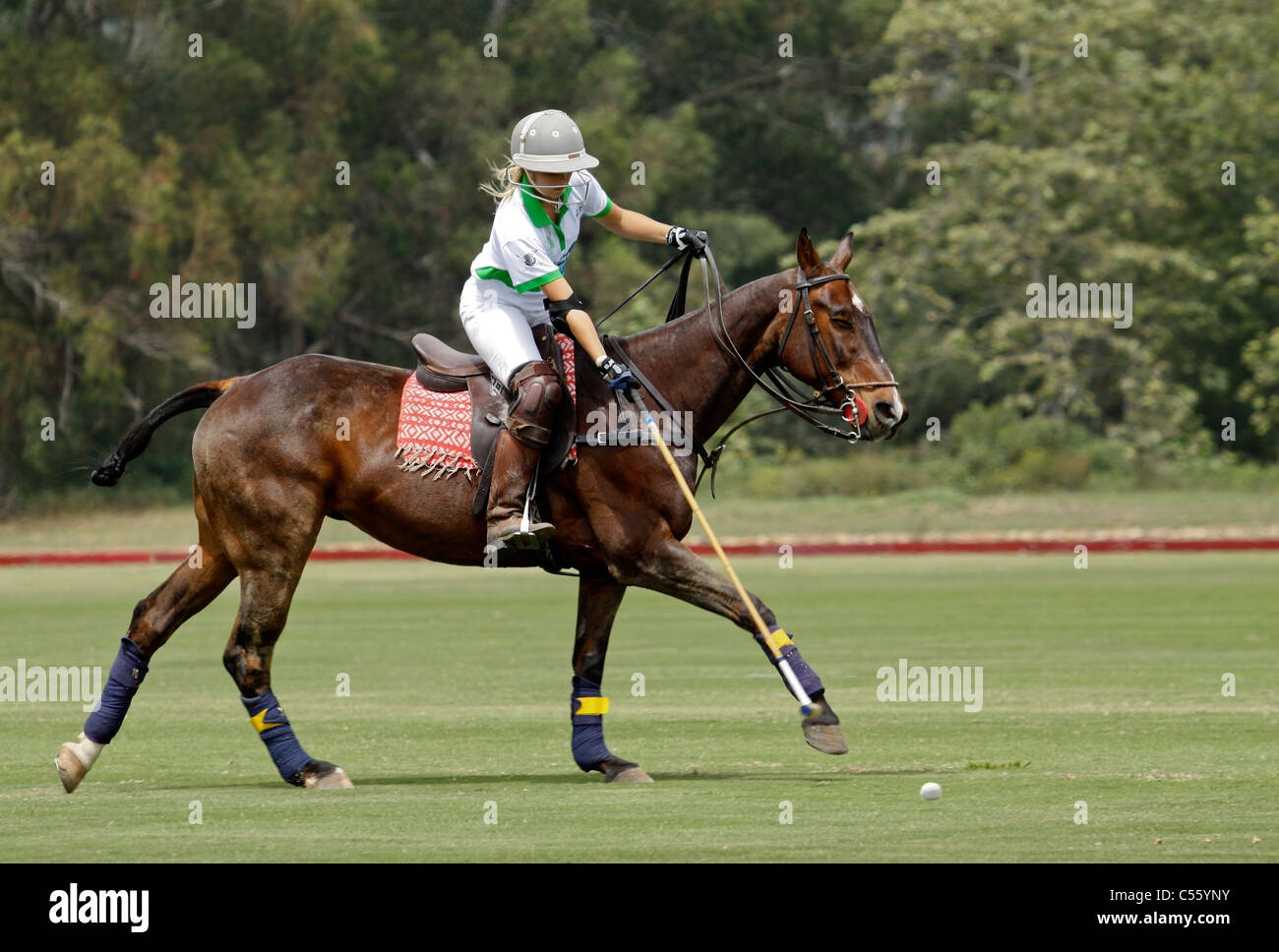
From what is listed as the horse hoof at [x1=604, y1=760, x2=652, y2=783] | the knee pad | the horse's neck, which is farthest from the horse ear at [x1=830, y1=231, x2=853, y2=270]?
the horse hoof at [x1=604, y1=760, x2=652, y2=783]

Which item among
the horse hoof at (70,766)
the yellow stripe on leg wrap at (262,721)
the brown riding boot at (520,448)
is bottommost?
the horse hoof at (70,766)

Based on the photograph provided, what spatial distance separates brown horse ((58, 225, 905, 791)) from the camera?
370 inches

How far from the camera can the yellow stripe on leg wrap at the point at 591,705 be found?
383 inches

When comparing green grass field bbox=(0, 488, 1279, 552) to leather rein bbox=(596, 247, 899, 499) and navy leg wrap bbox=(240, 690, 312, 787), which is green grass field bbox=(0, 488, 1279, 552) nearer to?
leather rein bbox=(596, 247, 899, 499)

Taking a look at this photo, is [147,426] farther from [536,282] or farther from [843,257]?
[843,257]

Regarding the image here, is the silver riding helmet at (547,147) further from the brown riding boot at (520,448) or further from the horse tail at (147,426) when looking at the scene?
the horse tail at (147,426)

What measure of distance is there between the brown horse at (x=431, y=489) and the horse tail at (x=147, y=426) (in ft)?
1.21

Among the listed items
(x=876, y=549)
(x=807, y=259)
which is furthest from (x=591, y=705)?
(x=876, y=549)

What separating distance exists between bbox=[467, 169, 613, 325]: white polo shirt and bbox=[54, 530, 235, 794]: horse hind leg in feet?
5.80

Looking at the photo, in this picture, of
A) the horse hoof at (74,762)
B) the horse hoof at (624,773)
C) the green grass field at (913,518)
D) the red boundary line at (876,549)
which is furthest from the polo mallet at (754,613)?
the green grass field at (913,518)

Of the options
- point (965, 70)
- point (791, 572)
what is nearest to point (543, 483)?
point (791, 572)

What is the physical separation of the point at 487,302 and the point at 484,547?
111 centimetres

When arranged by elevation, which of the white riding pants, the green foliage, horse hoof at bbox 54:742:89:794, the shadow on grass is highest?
the green foliage

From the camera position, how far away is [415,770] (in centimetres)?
1003
